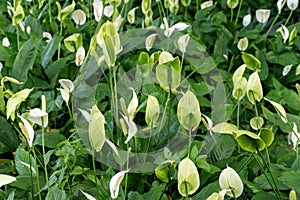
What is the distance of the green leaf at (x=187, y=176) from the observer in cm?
59

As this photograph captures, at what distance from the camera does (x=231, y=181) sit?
636 millimetres

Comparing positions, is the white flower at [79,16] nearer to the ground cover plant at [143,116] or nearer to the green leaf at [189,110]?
the ground cover plant at [143,116]

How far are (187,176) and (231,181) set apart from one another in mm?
68

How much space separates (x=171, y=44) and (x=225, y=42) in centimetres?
18

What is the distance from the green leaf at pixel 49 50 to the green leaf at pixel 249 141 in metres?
0.67

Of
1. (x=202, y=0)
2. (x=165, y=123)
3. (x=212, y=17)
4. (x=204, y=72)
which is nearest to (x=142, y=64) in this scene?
(x=165, y=123)

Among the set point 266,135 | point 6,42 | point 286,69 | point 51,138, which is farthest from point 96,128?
point 286,69

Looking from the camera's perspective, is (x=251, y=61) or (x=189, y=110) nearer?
(x=189, y=110)

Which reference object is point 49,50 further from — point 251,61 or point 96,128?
point 96,128

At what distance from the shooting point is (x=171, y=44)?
129 cm

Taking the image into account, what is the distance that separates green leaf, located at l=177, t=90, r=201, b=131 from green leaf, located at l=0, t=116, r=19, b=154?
17.2 inches

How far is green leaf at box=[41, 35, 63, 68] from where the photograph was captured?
1214 mm

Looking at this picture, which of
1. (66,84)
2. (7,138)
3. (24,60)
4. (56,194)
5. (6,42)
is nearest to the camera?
(56,194)

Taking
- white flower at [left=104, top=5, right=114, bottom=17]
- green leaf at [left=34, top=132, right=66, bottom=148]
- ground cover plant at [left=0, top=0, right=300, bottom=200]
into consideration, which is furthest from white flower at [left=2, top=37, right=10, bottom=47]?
green leaf at [left=34, top=132, right=66, bottom=148]
